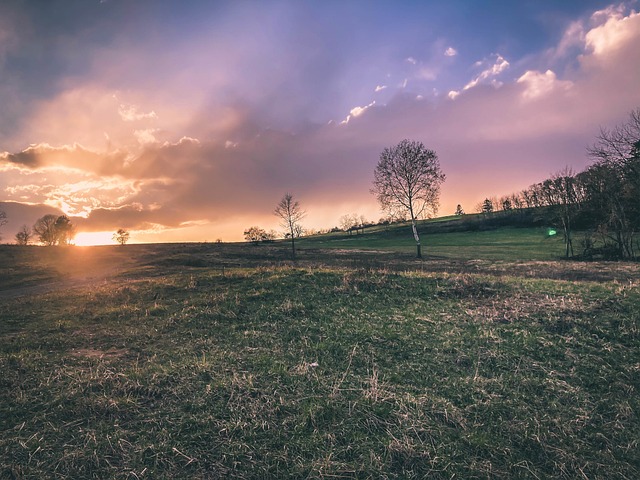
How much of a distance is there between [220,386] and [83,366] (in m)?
4.33

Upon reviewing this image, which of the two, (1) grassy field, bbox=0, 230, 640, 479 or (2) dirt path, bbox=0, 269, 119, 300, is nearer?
(1) grassy field, bbox=0, 230, 640, 479

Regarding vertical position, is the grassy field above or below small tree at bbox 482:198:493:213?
below

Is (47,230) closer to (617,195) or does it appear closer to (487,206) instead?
(617,195)

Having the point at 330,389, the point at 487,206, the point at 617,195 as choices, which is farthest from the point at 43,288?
the point at 487,206

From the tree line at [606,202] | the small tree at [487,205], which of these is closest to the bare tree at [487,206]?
the small tree at [487,205]

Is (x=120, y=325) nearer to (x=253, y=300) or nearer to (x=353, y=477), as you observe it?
(x=253, y=300)

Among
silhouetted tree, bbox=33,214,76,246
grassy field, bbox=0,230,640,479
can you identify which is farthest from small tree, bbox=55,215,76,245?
grassy field, bbox=0,230,640,479

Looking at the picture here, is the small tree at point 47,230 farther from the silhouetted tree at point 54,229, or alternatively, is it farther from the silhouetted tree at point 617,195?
the silhouetted tree at point 617,195

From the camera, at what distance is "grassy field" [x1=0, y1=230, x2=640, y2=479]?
16.2 feet

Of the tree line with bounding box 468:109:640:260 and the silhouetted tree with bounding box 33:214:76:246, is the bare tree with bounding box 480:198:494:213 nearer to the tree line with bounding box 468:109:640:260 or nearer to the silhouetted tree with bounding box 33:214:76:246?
the tree line with bounding box 468:109:640:260

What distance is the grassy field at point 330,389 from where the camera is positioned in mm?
4938

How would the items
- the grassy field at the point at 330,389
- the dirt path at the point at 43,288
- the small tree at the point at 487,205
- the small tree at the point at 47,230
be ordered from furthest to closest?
the small tree at the point at 487,205, the small tree at the point at 47,230, the dirt path at the point at 43,288, the grassy field at the point at 330,389

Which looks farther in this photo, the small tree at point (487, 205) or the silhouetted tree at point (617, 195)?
the small tree at point (487, 205)

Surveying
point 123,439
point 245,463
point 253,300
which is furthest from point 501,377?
point 253,300
